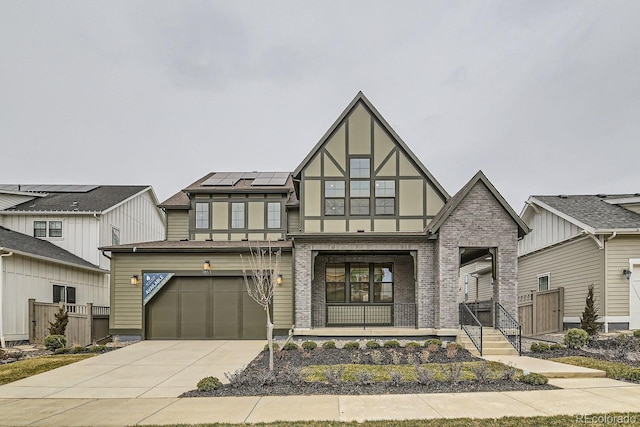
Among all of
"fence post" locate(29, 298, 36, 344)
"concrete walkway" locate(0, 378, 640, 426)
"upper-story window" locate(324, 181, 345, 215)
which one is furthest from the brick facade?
"fence post" locate(29, 298, 36, 344)

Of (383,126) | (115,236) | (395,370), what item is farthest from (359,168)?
(115,236)

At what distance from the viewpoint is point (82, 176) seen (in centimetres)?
4656

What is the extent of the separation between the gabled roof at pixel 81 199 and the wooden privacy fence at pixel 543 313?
773 inches

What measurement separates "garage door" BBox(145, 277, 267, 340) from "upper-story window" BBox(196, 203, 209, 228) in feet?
8.90

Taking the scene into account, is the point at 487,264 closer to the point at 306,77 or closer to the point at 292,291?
the point at 292,291

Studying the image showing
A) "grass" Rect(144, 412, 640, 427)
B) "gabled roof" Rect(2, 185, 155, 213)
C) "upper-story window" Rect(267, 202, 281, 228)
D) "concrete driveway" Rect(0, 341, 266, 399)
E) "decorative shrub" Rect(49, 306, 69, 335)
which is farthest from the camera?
"gabled roof" Rect(2, 185, 155, 213)

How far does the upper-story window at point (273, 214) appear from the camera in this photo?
64.5 feet

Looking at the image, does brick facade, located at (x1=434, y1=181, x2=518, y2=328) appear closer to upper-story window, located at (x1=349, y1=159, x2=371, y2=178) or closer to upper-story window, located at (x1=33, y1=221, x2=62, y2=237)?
upper-story window, located at (x1=349, y1=159, x2=371, y2=178)

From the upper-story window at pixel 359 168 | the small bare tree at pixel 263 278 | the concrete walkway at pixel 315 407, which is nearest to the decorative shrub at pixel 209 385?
the concrete walkway at pixel 315 407

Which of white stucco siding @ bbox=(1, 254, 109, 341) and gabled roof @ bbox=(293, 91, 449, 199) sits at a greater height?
gabled roof @ bbox=(293, 91, 449, 199)

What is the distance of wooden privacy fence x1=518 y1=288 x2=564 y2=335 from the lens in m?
17.7

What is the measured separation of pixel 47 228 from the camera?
2262 centimetres

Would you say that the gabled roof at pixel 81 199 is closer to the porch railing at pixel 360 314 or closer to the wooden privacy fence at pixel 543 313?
the porch railing at pixel 360 314

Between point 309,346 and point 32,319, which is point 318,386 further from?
point 32,319
